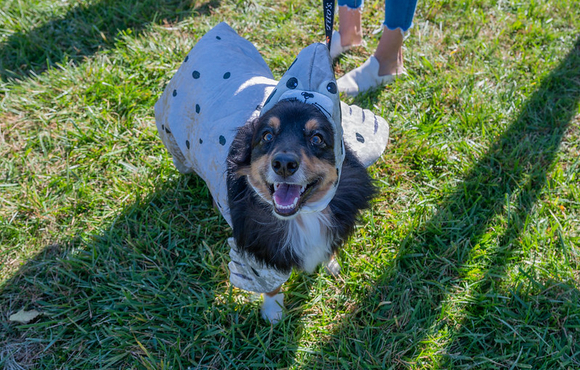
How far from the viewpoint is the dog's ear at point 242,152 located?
2.18m

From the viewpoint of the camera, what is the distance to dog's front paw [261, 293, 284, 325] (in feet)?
8.75

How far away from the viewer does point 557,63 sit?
391 centimetres

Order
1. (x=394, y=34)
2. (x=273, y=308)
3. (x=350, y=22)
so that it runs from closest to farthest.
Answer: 1. (x=273, y=308)
2. (x=394, y=34)
3. (x=350, y=22)

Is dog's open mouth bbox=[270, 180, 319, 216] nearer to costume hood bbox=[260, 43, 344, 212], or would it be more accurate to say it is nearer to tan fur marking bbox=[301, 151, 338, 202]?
tan fur marking bbox=[301, 151, 338, 202]

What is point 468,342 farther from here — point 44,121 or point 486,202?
point 44,121

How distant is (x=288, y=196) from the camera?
2.07m

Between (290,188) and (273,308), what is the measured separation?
996 mm

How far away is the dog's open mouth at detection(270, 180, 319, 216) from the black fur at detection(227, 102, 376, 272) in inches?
7.3

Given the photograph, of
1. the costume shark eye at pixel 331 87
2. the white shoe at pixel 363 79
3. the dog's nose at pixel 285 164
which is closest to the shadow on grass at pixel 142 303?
the dog's nose at pixel 285 164

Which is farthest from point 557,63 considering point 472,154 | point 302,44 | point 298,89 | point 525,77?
point 298,89

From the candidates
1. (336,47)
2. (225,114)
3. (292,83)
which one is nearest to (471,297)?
(292,83)

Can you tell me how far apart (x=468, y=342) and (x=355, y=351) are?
702 mm

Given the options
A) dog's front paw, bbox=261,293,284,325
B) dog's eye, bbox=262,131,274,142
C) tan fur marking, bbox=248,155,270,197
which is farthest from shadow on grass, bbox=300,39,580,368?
dog's eye, bbox=262,131,274,142

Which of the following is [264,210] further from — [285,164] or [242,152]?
[285,164]
